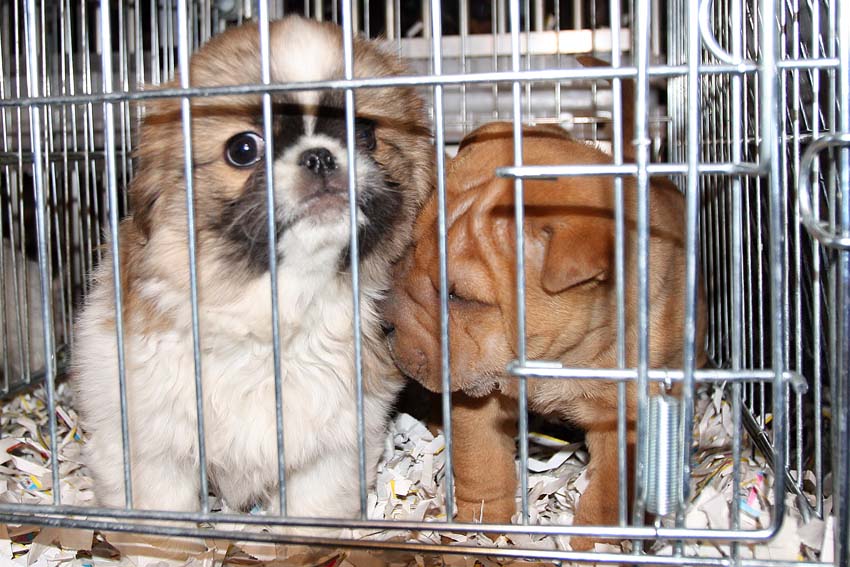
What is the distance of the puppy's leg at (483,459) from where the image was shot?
2.13m

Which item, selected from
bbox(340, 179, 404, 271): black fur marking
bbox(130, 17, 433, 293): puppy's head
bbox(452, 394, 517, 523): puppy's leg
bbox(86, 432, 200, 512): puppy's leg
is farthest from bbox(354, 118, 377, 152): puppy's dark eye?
bbox(86, 432, 200, 512): puppy's leg

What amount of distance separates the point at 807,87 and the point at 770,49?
1152 millimetres

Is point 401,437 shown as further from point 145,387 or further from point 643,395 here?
point 643,395

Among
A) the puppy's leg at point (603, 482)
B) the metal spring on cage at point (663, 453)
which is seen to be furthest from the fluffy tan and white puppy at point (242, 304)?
the metal spring on cage at point (663, 453)

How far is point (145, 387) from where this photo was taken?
1.87 meters

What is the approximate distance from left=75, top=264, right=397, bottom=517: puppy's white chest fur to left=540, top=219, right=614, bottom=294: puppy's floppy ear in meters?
0.49

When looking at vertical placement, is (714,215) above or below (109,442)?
above

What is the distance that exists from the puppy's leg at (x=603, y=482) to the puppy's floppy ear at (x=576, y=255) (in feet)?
1.41

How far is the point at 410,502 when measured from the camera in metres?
2.18

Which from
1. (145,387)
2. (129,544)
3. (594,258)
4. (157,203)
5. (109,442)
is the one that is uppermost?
(157,203)

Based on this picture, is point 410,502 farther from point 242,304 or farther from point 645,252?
point 645,252

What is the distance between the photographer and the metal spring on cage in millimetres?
1400

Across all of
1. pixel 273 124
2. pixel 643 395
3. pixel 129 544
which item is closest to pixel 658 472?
pixel 643 395

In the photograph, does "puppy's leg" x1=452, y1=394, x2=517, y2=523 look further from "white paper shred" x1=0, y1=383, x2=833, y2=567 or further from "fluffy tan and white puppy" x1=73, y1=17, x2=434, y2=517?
"fluffy tan and white puppy" x1=73, y1=17, x2=434, y2=517
